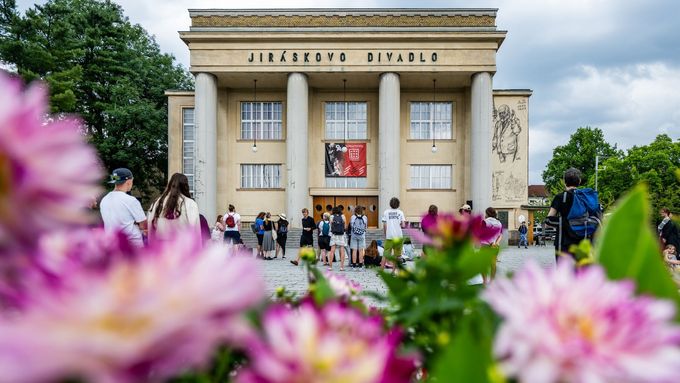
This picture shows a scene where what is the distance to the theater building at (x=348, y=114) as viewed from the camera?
91.4 feet

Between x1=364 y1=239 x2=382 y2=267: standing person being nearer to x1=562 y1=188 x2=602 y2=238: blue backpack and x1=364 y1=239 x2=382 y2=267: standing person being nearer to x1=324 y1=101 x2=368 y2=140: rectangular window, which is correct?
x1=562 y1=188 x2=602 y2=238: blue backpack

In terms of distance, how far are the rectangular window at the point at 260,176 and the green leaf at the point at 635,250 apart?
98.4 ft

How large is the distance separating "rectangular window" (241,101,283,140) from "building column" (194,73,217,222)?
2.75 metres

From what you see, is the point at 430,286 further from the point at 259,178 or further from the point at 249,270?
the point at 259,178

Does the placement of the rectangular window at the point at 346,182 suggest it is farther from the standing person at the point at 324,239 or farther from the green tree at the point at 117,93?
the standing person at the point at 324,239

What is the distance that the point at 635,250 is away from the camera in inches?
26.6

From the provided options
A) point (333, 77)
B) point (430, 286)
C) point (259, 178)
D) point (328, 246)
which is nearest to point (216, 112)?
point (259, 178)

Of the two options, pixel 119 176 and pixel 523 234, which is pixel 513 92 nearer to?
pixel 523 234

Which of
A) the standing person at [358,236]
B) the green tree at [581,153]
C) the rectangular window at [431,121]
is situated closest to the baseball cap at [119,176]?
the standing person at [358,236]

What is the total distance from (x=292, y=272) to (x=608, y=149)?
167ft

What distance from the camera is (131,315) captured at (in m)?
0.35

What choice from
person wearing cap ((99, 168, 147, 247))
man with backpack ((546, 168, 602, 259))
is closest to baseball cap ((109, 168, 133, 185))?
person wearing cap ((99, 168, 147, 247))

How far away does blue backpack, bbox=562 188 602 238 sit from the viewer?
5.59 meters

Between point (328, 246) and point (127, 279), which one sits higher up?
point (127, 279)
